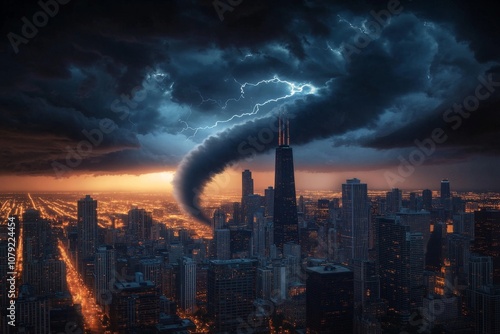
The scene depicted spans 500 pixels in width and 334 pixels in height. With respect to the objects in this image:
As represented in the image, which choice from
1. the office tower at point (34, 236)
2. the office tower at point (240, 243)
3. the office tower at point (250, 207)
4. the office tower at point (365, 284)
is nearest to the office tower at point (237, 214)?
the office tower at point (250, 207)

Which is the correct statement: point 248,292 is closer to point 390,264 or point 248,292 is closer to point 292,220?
point 390,264

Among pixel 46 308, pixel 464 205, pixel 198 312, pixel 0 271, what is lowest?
pixel 198 312

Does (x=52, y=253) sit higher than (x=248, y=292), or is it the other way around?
(x=52, y=253)

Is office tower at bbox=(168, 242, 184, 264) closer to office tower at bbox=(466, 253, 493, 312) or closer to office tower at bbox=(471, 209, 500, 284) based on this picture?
office tower at bbox=(466, 253, 493, 312)

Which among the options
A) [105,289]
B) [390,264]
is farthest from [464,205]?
[105,289]

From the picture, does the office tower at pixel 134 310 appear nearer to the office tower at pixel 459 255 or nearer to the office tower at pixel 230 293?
the office tower at pixel 230 293

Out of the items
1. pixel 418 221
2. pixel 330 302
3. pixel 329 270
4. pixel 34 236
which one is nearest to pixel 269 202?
pixel 418 221
